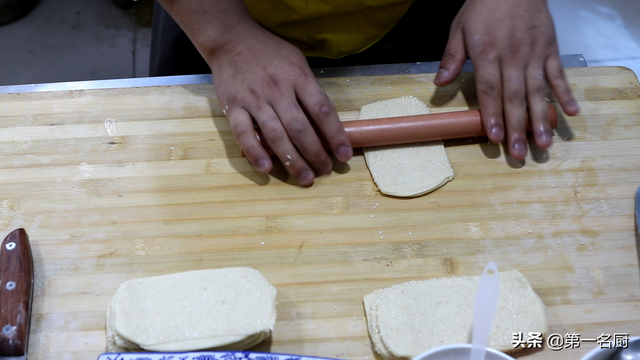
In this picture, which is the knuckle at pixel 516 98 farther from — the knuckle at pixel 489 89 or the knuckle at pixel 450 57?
the knuckle at pixel 450 57

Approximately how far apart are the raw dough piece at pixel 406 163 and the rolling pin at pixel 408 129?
0.12 feet

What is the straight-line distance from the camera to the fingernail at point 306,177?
48.7 inches

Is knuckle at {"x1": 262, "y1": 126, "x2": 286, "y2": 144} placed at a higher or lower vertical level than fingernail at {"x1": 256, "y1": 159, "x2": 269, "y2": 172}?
higher

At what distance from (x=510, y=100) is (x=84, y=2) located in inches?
114

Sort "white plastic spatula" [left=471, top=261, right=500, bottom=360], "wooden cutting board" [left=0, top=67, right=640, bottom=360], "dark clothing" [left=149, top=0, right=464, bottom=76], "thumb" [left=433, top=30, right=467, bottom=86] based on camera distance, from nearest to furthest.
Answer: "white plastic spatula" [left=471, top=261, right=500, bottom=360]
"wooden cutting board" [left=0, top=67, right=640, bottom=360]
"thumb" [left=433, top=30, right=467, bottom=86]
"dark clothing" [left=149, top=0, right=464, bottom=76]

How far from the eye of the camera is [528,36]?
4.42 ft

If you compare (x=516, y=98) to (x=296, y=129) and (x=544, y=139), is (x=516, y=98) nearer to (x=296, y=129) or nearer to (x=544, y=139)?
(x=544, y=139)

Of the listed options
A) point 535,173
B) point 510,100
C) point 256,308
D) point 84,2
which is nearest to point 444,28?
point 510,100

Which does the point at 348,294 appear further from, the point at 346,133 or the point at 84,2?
the point at 84,2

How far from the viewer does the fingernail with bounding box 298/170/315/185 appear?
1237 millimetres

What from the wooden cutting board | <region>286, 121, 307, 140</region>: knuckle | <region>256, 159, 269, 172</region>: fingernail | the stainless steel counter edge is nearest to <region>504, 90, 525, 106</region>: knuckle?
the wooden cutting board

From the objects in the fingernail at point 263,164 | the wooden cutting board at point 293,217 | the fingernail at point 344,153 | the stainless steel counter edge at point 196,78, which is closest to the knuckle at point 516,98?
the wooden cutting board at point 293,217

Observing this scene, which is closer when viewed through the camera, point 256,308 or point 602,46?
point 256,308

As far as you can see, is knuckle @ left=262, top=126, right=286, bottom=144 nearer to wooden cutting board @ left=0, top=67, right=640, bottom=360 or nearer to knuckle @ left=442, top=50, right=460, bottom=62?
wooden cutting board @ left=0, top=67, right=640, bottom=360
